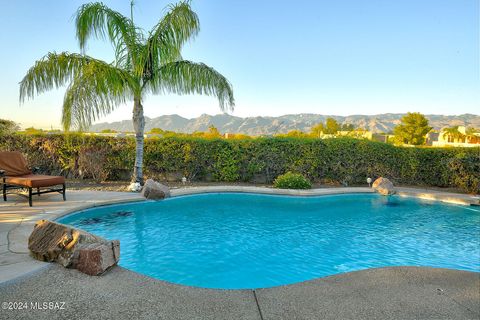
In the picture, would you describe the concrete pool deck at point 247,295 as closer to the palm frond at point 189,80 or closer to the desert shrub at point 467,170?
the palm frond at point 189,80

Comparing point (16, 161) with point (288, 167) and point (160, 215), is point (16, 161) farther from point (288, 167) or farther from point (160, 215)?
point (288, 167)

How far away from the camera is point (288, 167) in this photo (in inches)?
467

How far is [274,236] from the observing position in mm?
5969

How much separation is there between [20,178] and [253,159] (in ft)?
25.3

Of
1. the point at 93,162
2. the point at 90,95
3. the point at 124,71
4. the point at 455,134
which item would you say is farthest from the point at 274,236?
the point at 455,134

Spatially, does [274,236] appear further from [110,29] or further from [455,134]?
[455,134]

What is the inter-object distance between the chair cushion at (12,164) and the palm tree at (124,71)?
1455 mm

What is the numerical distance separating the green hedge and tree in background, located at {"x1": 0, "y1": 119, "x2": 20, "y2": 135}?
520mm

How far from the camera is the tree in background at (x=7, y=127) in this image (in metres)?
11.4

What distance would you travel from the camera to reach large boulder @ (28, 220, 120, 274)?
3393 millimetres

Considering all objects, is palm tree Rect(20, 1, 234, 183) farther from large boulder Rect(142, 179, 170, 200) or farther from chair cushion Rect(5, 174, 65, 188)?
chair cushion Rect(5, 174, 65, 188)

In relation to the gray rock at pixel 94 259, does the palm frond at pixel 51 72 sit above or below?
above

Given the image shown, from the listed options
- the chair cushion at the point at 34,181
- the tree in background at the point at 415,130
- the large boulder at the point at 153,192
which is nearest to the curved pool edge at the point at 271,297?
the chair cushion at the point at 34,181

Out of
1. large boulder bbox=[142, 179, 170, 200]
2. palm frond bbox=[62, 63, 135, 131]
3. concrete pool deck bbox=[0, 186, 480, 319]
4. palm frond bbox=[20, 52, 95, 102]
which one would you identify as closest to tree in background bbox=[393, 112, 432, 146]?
large boulder bbox=[142, 179, 170, 200]
